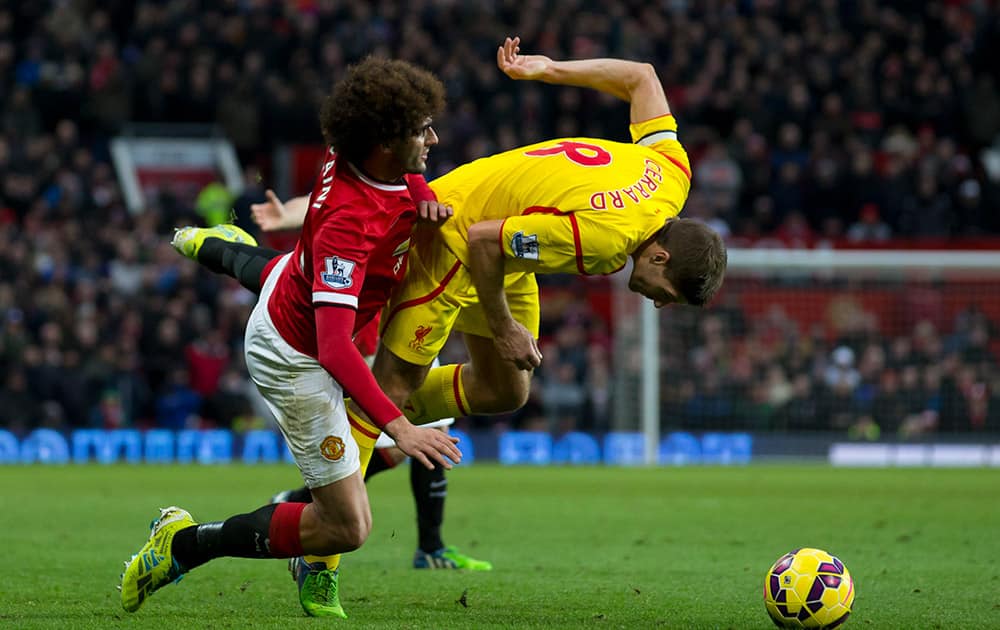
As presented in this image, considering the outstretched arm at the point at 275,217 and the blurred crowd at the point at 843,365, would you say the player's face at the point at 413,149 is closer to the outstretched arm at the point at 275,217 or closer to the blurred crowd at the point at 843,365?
the outstretched arm at the point at 275,217

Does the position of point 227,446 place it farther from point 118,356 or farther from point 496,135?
point 496,135

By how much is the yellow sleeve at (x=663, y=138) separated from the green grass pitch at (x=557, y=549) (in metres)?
1.93

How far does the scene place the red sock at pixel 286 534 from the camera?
589 cm

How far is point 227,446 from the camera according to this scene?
1856 cm

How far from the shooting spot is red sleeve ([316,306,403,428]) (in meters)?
5.42

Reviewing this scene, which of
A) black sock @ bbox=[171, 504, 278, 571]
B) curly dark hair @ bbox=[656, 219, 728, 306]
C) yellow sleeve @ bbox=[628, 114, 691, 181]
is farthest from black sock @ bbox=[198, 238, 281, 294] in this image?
curly dark hair @ bbox=[656, 219, 728, 306]

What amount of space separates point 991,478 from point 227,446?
888cm

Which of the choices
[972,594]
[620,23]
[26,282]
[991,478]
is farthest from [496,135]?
[972,594]

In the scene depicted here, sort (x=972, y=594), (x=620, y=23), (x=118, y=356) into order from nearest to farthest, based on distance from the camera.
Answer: (x=972, y=594), (x=118, y=356), (x=620, y=23)

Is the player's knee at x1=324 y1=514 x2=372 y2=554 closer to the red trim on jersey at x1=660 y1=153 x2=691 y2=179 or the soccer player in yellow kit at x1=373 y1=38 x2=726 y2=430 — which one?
the soccer player in yellow kit at x1=373 y1=38 x2=726 y2=430

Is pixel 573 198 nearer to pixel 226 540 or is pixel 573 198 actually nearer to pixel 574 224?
pixel 574 224

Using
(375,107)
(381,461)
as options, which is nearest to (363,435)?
(381,461)

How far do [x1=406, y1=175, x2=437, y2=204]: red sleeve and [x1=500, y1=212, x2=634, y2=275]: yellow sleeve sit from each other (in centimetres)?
34

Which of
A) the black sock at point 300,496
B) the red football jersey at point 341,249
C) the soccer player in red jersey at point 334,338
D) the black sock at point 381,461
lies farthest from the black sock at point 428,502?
the red football jersey at point 341,249
